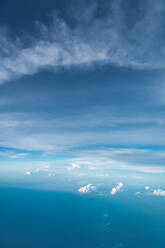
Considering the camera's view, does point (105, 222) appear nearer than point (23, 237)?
No

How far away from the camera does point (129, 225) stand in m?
133

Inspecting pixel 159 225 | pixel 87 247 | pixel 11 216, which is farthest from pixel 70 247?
pixel 159 225

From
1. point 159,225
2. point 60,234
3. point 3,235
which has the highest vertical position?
point 3,235

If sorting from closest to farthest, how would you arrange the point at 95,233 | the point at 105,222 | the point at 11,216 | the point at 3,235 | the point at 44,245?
the point at 44,245, the point at 3,235, the point at 95,233, the point at 11,216, the point at 105,222

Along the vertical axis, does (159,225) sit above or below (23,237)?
below

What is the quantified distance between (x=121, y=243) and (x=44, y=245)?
5617 centimetres

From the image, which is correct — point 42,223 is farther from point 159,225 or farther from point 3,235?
point 159,225

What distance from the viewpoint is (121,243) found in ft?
307

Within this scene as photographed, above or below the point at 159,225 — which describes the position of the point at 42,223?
above

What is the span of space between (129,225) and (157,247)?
39.3 meters

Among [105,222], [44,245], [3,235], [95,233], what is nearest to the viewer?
[44,245]

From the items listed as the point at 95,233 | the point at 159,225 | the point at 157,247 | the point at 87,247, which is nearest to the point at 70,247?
the point at 87,247

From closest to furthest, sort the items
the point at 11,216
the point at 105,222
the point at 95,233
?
1. the point at 95,233
2. the point at 11,216
3. the point at 105,222

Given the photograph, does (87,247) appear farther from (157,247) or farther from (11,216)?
(11,216)
